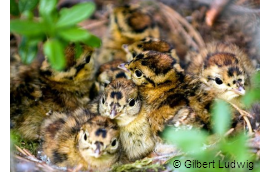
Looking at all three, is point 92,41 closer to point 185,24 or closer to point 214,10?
point 185,24

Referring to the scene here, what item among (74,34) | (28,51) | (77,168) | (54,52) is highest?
(74,34)

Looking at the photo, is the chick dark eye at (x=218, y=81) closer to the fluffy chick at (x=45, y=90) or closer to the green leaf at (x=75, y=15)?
the fluffy chick at (x=45, y=90)

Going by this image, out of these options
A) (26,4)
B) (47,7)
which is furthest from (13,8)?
(47,7)

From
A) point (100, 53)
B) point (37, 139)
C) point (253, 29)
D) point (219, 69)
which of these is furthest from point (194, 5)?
point (37, 139)

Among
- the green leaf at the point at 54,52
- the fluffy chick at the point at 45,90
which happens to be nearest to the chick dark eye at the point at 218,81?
the fluffy chick at the point at 45,90

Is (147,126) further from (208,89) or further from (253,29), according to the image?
(253,29)

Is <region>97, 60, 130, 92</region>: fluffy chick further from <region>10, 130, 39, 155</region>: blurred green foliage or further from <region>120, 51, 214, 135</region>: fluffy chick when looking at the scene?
<region>10, 130, 39, 155</region>: blurred green foliage
